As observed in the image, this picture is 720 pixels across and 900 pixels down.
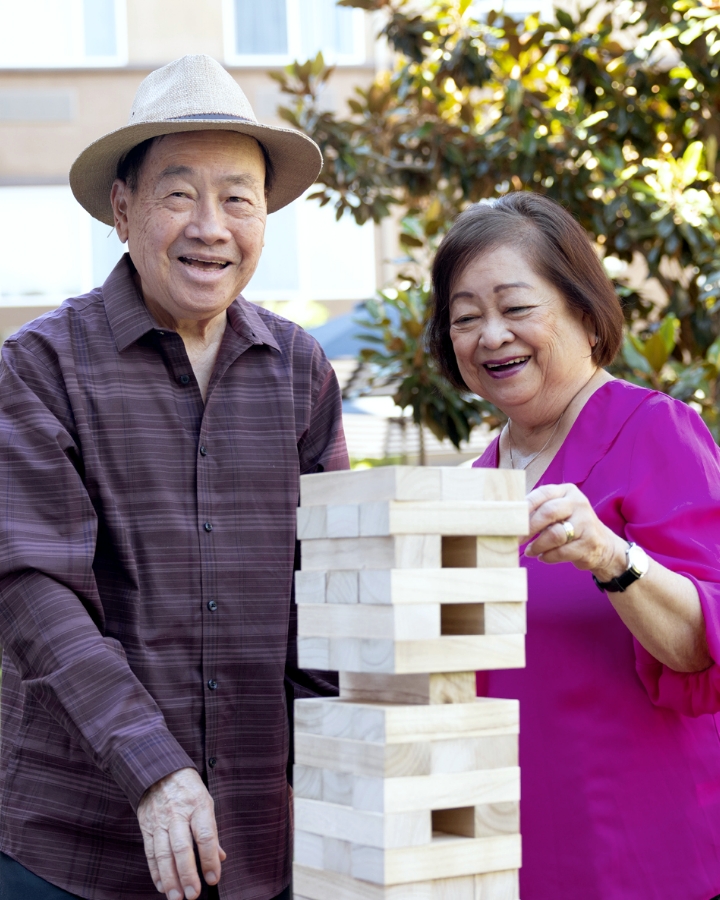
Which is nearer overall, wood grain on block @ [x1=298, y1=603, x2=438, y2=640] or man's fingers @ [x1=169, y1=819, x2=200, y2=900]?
wood grain on block @ [x1=298, y1=603, x2=438, y2=640]

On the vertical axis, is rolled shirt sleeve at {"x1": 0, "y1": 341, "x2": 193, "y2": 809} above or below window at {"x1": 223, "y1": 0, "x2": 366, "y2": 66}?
below

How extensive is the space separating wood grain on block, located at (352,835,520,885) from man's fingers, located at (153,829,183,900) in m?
0.40

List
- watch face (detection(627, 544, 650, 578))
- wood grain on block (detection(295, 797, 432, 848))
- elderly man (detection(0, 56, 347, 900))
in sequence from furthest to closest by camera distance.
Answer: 1. elderly man (detection(0, 56, 347, 900))
2. watch face (detection(627, 544, 650, 578))
3. wood grain on block (detection(295, 797, 432, 848))

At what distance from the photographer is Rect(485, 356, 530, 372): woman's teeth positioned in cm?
234

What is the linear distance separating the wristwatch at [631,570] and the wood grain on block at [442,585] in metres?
0.27

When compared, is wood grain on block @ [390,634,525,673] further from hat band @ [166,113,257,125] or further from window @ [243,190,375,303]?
window @ [243,190,375,303]

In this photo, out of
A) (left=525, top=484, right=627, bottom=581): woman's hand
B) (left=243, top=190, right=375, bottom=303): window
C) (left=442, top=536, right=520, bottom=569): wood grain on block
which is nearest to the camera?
(left=442, top=536, right=520, bottom=569): wood grain on block

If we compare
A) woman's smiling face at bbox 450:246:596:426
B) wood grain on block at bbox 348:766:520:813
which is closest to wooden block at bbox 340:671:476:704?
wood grain on block at bbox 348:766:520:813

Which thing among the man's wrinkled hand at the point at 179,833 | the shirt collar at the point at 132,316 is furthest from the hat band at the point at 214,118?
the man's wrinkled hand at the point at 179,833

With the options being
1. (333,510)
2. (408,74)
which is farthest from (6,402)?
(408,74)

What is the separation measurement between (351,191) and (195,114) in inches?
141

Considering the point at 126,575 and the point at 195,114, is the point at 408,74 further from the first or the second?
the point at 126,575

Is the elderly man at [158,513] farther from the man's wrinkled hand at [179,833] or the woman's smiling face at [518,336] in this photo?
the woman's smiling face at [518,336]

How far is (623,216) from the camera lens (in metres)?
5.40
